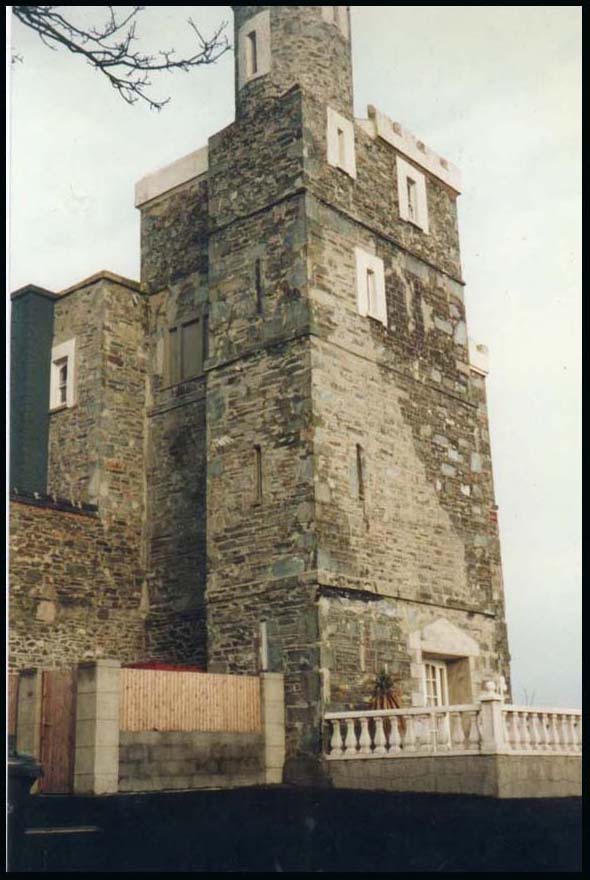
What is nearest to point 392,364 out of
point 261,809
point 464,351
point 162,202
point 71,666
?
point 464,351

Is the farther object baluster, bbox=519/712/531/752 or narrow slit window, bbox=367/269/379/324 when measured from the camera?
narrow slit window, bbox=367/269/379/324

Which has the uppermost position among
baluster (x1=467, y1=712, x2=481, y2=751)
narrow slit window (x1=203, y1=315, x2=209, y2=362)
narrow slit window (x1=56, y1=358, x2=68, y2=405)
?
narrow slit window (x1=203, y1=315, x2=209, y2=362)

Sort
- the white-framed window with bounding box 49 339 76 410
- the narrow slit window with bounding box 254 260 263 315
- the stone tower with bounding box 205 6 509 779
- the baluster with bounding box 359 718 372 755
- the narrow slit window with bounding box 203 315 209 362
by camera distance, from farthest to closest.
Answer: the white-framed window with bounding box 49 339 76 410
the narrow slit window with bounding box 203 315 209 362
the narrow slit window with bounding box 254 260 263 315
the stone tower with bounding box 205 6 509 779
the baluster with bounding box 359 718 372 755

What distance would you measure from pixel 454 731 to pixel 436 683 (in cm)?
425

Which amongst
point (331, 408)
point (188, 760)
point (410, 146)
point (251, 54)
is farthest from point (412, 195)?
point (188, 760)

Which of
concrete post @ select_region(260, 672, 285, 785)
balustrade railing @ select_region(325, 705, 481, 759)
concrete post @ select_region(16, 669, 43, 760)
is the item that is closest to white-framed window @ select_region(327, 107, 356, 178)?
concrete post @ select_region(260, 672, 285, 785)

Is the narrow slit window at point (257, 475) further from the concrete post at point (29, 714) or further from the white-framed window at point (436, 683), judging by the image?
the concrete post at point (29, 714)

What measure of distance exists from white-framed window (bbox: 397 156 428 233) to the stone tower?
0.15 ft

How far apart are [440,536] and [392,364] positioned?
3323 millimetres

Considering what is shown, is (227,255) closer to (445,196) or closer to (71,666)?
(445,196)

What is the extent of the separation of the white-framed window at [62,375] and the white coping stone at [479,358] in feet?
29.4

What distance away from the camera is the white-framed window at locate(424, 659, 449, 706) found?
1864 centimetres

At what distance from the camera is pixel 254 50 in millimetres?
20641

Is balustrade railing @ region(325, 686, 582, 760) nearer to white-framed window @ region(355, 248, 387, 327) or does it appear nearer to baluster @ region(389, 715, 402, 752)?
baluster @ region(389, 715, 402, 752)
